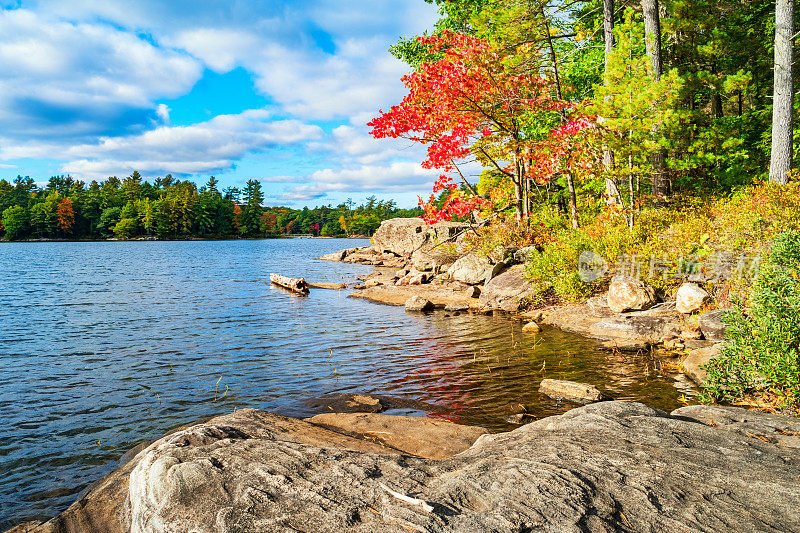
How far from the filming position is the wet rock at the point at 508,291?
1623 cm

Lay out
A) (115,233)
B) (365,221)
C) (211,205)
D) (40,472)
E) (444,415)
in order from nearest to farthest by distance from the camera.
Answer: (40,472), (444,415), (115,233), (211,205), (365,221)

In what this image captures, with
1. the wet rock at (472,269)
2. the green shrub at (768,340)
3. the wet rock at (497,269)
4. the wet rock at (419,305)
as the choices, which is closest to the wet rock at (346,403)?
the green shrub at (768,340)

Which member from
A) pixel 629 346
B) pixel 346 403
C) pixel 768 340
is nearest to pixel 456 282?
pixel 629 346

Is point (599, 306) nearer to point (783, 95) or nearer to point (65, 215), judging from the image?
point (783, 95)

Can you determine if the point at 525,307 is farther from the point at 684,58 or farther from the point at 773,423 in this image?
the point at 684,58

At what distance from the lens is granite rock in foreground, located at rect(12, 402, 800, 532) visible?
110 inches

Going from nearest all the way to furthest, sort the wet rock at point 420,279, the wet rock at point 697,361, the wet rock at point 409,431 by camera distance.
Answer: the wet rock at point 409,431
the wet rock at point 697,361
the wet rock at point 420,279

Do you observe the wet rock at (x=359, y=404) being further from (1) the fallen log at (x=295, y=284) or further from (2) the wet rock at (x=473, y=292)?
(1) the fallen log at (x=295, y=284)

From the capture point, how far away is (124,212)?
105500 millimetres

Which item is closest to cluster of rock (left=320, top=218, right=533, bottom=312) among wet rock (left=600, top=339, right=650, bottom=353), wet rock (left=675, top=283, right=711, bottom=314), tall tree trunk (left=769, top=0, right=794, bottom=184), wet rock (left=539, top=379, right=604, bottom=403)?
wet rock (left=600, top=339, right=650, bottom=353)

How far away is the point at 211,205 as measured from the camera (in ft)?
400

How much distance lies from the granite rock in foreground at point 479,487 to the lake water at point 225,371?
3.05 m

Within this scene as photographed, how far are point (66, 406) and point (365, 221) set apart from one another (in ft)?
429

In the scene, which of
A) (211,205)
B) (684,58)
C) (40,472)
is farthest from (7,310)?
(211,205)
